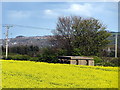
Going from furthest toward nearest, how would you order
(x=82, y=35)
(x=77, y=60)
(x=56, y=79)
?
(x=82, y=35), (x=77, y=60), (x=56, y=79)

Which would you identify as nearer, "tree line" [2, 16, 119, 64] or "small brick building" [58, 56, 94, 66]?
"small brick building" [58, 56, 94, 66]

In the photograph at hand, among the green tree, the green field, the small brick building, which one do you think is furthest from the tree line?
the green field

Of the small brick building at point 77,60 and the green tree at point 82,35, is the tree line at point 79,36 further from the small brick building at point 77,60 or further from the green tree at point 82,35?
the small brick building at point 77,60

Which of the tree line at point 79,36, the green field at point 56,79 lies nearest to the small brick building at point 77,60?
the green field at point 56,79

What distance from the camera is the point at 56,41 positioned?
1316 inches

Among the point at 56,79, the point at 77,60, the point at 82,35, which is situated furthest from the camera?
the point at 82,35

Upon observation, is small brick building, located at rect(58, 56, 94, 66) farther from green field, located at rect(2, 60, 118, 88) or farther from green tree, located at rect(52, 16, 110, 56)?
green tree, located at rect(52, 16, 110, 56)

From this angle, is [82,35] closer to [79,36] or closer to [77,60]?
[79,36]

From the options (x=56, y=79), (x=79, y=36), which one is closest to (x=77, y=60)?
(x=56, y=79)

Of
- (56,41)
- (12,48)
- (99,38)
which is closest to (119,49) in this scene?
(99,38)

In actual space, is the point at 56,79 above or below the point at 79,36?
below

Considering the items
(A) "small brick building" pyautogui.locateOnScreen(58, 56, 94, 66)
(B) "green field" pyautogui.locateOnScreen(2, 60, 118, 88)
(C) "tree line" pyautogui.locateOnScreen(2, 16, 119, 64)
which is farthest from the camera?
(C) "tree line" pyautogui.locateOnScreen(2, 16, 119, 64)

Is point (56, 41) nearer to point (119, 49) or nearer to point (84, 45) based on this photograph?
point (84, 45)

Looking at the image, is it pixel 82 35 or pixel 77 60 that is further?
pixel 82 35
